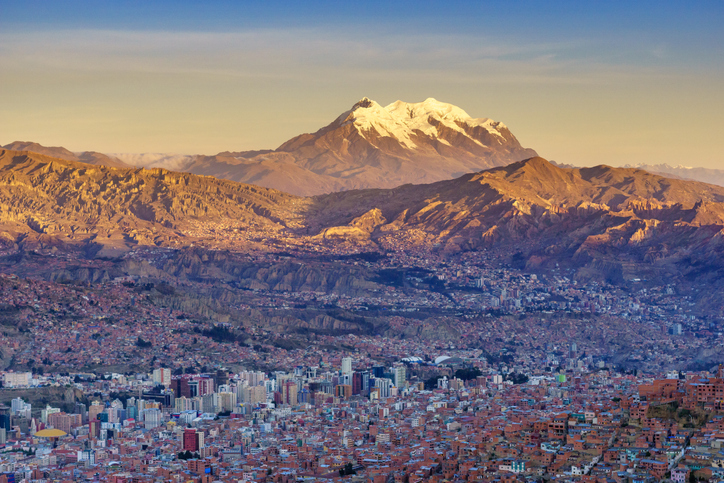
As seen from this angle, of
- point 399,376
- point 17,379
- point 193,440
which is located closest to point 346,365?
point 399,376

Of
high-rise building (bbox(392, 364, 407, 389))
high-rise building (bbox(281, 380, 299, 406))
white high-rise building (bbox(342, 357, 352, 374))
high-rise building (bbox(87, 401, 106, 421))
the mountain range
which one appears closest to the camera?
high-rise building (bbox(87, 401, 106, 421))

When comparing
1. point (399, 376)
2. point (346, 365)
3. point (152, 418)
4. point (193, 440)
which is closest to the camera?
point (193, 440)

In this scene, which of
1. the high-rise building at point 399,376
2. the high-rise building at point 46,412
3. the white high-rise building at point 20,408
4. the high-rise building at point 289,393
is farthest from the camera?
the high-rise building at point 399,376

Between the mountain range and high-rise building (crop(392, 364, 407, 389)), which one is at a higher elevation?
the mountain range

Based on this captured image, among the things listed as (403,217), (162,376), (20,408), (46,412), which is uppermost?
(403,217)

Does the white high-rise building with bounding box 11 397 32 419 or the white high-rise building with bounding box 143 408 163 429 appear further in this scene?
the white high-rise building with bounding box 11 397 32 419

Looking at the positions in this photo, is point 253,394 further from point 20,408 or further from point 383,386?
point 20,408

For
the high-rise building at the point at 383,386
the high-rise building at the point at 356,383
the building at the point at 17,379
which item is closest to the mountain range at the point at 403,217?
the high-rise building at the point at 356,383

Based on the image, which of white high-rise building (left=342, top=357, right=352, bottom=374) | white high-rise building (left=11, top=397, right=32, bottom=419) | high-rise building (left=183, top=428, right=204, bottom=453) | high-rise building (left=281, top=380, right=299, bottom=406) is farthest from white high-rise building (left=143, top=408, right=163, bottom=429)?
white high-rise building (left=342, top=357, right=352, bottom=374)

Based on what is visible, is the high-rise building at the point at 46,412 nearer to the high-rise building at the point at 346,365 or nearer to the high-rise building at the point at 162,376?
the high-rise building at the point at 162,376

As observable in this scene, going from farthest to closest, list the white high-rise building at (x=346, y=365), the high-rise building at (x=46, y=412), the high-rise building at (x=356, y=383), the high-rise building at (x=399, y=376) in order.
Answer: the white high-rise building at (x=346, y=365)
the high-rise building at (x=399, y=376)
the high-rise building at (x=356, y=383)
the high-rise building at (x=46, y=412)

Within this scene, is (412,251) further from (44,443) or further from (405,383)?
(44,443)

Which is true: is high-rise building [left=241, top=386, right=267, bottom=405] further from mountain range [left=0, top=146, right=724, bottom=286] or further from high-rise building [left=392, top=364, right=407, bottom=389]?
mountain range [left=0, top=146, right=724, bottom=286]
